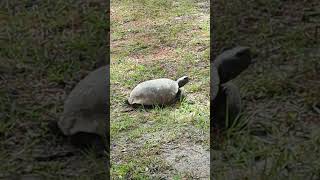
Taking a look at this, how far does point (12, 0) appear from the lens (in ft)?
13.6

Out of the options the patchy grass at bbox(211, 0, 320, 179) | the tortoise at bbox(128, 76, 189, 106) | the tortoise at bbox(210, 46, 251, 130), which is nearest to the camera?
the patchy grass at bbox(211, 0, 320, 179)

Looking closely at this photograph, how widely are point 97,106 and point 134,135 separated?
0.66 feet

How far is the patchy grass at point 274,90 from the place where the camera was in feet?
7.93

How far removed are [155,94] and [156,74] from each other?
49 centimetres

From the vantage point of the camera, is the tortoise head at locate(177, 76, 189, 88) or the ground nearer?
the ground

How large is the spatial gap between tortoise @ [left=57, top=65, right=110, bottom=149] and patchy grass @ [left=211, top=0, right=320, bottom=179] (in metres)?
0.48

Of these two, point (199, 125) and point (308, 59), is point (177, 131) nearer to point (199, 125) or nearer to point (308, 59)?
point (199, 125)

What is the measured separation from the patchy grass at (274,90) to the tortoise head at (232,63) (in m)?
0.04

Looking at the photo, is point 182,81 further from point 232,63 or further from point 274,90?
point 274,90

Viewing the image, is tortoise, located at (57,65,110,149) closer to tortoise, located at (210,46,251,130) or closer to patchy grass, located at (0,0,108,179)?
patchy grass, located at (0,0,108,179)

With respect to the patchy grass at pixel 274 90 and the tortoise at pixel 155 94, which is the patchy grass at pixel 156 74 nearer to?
the tortoise at pixel 155 94

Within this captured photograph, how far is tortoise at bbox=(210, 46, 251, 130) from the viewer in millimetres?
2768

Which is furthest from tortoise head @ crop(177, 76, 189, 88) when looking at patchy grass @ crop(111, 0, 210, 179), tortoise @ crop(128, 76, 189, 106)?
tortoise @ crop(128, 76, 189, 106)

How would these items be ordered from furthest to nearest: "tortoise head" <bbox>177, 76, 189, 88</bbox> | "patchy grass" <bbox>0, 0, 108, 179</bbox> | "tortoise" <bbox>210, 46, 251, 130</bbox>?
1. "tortoise head" <bbox>177, 76, 189, 88</bbox>
2. "tortoise" <bbox>210, 46, 251, 130</bbox>
3. "patchy grass" <bbox>0, 0, 108, 179</bbox>
